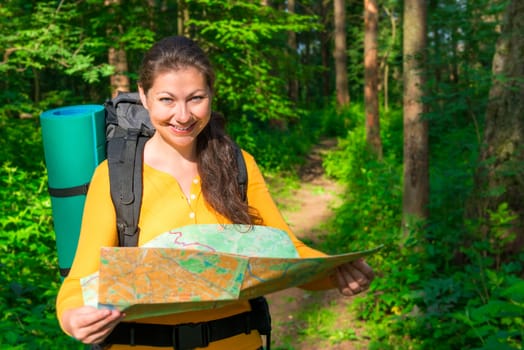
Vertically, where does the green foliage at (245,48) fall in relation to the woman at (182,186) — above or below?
above

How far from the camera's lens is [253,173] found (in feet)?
6.63

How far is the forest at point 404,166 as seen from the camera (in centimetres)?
462

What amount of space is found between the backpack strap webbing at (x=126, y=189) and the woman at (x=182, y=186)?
2 cm

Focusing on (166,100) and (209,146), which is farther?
(209,146)

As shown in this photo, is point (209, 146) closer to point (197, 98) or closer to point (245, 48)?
point (197, 98)

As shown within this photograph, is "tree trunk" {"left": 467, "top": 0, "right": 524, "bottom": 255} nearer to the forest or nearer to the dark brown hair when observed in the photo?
the forest

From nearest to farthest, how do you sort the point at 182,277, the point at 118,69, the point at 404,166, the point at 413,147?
1. the point at 182,277
2. the point at 413,147
3. the point at 404,166
4. the point at 118,69

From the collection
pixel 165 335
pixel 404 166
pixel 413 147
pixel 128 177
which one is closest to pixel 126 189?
pixel 128 177

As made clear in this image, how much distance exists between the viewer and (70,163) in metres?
2.18

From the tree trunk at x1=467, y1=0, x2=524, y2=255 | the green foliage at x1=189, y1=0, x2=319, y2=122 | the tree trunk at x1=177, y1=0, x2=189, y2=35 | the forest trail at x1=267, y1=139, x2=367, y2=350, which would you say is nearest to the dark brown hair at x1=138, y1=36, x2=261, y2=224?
the forest trail at x1=267, y1=139, x2=367, y2=350

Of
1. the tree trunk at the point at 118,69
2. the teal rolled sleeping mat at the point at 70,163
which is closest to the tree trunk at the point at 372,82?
the tree trunk at the point at 118,69

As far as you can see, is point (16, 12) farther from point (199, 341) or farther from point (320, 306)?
point (199, 341)

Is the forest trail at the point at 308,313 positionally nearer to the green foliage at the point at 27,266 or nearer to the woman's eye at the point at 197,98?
the green foliage at the point at 27,266

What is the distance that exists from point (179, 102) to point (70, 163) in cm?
67
